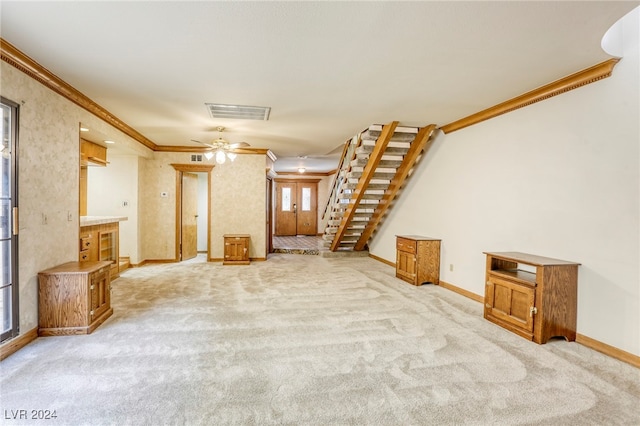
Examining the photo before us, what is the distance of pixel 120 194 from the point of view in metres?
6.20

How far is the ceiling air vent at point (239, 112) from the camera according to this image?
13.4ft

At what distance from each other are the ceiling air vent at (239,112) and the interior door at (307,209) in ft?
25.2

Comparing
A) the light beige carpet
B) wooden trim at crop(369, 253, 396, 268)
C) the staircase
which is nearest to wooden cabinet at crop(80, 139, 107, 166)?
the light beige carpet

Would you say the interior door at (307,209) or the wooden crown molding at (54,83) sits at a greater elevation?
the wooden crown molding at (54,83)

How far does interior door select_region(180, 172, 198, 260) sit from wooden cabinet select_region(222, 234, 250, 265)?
118 centimetres

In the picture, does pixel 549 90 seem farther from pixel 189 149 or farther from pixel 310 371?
pixel 189 149

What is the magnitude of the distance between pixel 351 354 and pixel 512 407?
3.91 ft

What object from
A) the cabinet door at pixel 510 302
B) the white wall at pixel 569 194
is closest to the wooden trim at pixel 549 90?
the white wall at pixel 569 194

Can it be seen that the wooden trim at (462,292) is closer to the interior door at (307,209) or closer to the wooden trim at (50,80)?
the wooden trim at (50,80)

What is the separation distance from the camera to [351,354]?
2645 millimetres

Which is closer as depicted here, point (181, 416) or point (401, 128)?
point (181, 416)

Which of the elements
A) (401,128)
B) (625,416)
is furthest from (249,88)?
(625,416)

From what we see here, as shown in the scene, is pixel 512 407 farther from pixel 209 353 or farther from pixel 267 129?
pixel 267 129

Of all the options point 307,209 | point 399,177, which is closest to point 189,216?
point 399,177
